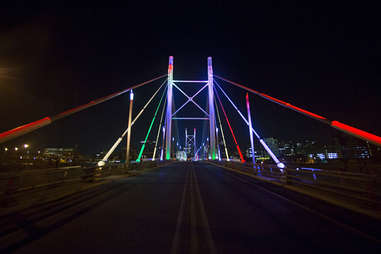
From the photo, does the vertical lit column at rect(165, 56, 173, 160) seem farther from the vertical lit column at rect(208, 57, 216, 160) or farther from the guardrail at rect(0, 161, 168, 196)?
the guardrail at rect(0, 161, 168, 196)

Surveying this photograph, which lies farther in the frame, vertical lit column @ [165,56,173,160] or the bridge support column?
vertical lit column @ [165,56,173,160]

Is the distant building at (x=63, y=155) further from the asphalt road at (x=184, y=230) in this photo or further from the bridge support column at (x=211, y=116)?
the asphalt road at (x=184, y=230)

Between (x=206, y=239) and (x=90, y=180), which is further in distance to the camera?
(x=90, y=180)

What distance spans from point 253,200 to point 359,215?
301cm

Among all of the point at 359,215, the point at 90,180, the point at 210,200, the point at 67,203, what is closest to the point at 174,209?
the point at 210,200

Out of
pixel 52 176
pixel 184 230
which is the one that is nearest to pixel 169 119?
pixel 52 176

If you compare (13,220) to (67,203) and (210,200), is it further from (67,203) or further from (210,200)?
(210,200)

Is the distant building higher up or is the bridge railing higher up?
the distant building

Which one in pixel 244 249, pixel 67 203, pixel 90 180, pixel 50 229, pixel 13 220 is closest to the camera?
pixel 244 249

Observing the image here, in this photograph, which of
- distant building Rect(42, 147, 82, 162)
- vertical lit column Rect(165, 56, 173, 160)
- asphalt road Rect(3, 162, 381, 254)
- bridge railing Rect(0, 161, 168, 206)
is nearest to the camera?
asphalt road Rect(3, 162, 381, 254)

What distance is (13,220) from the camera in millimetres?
5184

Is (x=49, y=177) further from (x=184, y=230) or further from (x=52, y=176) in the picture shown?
(x=184, y=230)

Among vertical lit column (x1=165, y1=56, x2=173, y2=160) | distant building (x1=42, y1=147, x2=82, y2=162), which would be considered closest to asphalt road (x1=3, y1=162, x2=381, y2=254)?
vertical lit column (x1=165, y1=56, x2=173, y2=160)

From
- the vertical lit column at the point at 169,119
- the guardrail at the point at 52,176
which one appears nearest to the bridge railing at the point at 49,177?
the guardrail at the point at 52,176
